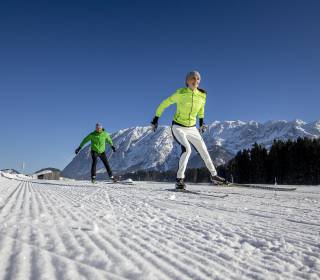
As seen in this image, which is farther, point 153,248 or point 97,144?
point 97,144

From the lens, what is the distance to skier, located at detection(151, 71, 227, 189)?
8.96 m

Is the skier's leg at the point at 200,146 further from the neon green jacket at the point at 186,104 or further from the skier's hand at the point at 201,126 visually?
the skier's hand at the point at 201,126

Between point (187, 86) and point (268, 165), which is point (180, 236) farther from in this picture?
point (268, 165)

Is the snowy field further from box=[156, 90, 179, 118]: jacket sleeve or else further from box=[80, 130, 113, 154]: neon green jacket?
box=[80, 130, 113, 154]: neon green jacket

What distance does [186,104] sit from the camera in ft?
29.7

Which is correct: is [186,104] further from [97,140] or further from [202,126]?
[97,140]

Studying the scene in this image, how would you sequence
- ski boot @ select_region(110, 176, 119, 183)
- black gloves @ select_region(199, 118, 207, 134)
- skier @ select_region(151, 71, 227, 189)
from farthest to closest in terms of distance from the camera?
ski boot @ select_region(110, 176, 119, 183) < black gloves @ select_region(199, 118, 207, 134) < skier @ select_region(151, 71, 227, 189)

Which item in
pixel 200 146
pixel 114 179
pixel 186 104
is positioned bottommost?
pixel 114 179

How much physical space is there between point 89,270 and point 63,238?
76cm

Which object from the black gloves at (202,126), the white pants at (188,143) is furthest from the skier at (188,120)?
the black gloves at (202,126)

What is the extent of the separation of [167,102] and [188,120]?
738mm

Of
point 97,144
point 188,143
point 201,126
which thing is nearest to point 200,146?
point 188,143

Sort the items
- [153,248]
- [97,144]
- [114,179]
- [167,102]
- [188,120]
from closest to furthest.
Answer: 1. [153,248]
2. [188,120]
3. [167,102]
4. [97,144]
5. [114,179]

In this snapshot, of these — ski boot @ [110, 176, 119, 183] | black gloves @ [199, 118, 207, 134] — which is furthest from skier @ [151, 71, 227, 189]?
ski boot @ [110, 176, 119, 183]
